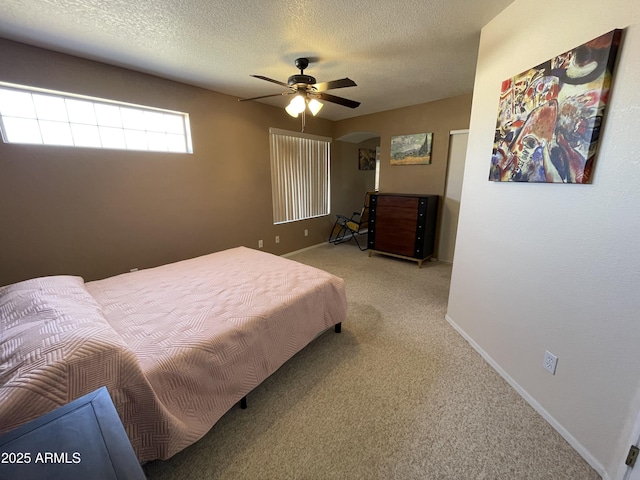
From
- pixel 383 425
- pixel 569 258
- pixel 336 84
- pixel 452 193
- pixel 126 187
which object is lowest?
pixel 383 425

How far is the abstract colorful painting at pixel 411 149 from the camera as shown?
13.0ft

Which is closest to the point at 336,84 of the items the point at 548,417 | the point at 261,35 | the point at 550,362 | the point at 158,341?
the point at 261,35

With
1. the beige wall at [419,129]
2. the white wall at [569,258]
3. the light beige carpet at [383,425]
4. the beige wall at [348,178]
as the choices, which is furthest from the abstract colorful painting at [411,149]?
the light beige carpet at [383,425]

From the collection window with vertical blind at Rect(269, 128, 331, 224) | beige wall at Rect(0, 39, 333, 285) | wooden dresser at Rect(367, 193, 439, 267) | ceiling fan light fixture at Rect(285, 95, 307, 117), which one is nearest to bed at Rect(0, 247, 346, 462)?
beige wall at Rect(0, 39, 333, 285)

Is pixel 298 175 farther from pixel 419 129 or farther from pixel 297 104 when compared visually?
pixel 297 104

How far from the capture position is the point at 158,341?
125 centimetres

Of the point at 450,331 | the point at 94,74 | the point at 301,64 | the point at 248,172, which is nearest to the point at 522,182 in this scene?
the point at 450,331

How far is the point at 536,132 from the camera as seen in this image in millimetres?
1428

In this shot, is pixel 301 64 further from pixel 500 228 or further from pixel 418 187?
pixel 418 187

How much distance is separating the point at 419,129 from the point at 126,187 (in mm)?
4071

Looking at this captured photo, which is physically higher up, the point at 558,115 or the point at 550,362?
the point at 558,115

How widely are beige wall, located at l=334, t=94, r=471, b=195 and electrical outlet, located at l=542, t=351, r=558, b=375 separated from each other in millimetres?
2977

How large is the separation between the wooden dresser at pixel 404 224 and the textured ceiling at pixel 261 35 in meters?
1.62

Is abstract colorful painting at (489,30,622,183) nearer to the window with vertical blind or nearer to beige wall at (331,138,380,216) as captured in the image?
the window with vertical blind
